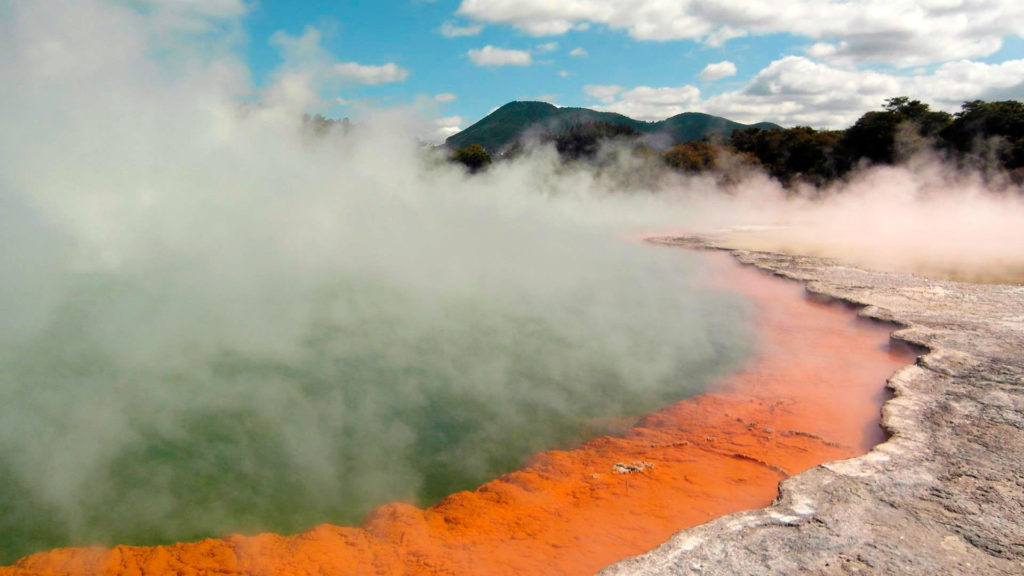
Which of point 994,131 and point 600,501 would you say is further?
point 994,131

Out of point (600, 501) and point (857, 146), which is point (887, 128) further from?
point (600, 501)

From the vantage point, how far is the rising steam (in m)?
3.44

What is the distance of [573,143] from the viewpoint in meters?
29.1

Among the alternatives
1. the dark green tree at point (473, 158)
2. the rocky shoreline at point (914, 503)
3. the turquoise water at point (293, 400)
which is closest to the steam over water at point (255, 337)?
the turquoise water at point (293, 400)

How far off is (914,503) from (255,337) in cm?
471

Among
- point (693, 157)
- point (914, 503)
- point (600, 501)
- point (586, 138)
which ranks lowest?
point (600, 501)

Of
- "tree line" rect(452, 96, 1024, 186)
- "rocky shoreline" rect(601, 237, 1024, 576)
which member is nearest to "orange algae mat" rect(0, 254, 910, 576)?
"rocky shoreline" rect(601, 237, 1024, 576)

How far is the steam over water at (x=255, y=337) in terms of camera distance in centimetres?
342

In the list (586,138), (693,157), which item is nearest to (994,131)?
(693,157)

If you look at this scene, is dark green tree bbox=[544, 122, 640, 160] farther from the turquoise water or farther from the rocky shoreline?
the rocky shoreline

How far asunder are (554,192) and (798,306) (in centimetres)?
1417

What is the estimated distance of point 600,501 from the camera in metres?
3.32

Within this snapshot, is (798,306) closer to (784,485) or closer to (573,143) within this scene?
(784,485)

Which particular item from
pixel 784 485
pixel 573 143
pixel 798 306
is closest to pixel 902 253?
pixel 798 306
